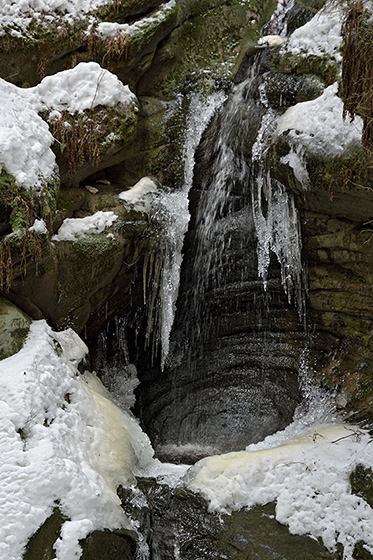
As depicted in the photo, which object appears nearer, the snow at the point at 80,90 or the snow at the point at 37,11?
the snow at the point at 80,90

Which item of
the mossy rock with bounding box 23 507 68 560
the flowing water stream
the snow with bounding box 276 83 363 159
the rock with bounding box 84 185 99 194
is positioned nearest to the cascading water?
the flowing water stream

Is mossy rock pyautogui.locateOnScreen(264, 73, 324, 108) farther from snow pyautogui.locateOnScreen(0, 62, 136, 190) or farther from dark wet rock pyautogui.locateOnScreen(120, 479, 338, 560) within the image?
dark wet rock pyautogui.locateOnScreen(120, 479, 338, 560)

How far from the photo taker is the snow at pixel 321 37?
6793mm

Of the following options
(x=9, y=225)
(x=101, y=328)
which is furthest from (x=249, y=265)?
(x=9, y=225)

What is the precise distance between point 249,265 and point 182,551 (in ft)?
14.2

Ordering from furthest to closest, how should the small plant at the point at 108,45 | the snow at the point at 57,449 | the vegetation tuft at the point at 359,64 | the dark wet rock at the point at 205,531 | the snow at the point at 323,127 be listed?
1. the small plant at the point at 108,45
2. the snow at the point at 323,127
3. the vegetation tuft at the point at 359,64
4. the dark wet rock at the point at 205,531
5. the snow at the point at 57,449

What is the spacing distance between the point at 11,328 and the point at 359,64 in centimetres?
477

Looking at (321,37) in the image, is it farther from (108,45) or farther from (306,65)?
(108,45)

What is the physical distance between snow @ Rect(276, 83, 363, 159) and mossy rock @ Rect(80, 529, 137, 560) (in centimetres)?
488

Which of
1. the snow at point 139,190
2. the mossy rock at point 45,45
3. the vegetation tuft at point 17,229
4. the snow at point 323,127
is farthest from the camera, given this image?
the mossy rock at point 45,45

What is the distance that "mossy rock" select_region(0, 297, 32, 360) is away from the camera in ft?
18.1

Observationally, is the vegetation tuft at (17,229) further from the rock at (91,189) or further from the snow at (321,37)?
the snow at (321,37)

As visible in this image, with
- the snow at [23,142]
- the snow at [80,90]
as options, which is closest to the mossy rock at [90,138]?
the snow at [80,90]

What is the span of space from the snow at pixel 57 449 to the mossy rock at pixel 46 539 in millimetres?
44
